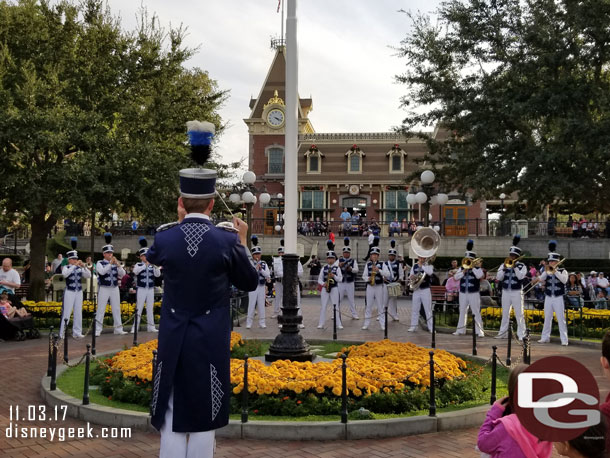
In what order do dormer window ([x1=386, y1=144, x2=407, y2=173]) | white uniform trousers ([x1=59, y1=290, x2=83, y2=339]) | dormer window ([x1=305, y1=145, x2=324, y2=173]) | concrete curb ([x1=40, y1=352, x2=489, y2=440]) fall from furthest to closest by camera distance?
dormer window ([x1=305, y1=145, x2=324, y2=173])
dormer window ([x1=386, y1=144, x2=407, y2=173])
white uniform trousers ([x1=59, y1=290, x2=83, y2=339])
concrete curb ([x1=40, y1=352, x2=489, y2=440])

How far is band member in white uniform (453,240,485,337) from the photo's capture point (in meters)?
15.3

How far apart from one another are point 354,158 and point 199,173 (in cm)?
4403

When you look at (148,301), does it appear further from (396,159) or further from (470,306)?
(396,159)

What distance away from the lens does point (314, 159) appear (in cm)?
4778

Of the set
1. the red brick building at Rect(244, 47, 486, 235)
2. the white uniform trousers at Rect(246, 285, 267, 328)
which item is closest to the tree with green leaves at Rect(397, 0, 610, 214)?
the white uniform trousers at Rect(246, 285, 267, 328)

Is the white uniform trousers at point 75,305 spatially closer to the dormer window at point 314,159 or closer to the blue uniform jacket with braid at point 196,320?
the blue uniform jacket with braid at point 196,320

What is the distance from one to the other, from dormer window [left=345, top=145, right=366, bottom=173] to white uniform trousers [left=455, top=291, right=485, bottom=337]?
32094mm

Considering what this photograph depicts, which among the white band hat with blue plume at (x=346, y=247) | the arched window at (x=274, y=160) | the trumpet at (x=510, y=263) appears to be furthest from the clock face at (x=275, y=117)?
the trumpet at (x=510, y=263)

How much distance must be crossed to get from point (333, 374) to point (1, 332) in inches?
389

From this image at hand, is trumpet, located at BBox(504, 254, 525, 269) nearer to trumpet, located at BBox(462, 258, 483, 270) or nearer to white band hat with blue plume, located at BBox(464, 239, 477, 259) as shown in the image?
trumpet, located at BBox(462, 258, 483, 270)

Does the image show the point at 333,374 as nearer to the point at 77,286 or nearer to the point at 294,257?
the point at 294,257

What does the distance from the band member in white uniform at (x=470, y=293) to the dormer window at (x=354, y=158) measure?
3179 centimetres

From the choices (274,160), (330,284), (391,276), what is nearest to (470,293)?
(391,276)

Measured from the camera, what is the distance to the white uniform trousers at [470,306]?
15242 mm
